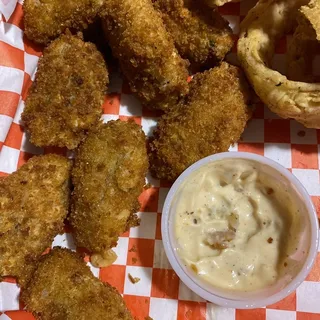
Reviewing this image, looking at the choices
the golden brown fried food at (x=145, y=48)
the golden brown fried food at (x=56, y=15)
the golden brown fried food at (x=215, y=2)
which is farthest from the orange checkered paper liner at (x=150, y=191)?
the golden brown fried food at (x=215, y=2)

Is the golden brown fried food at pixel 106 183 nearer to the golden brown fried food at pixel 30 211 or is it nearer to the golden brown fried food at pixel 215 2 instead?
the golden brown fried food at pixel 30 211

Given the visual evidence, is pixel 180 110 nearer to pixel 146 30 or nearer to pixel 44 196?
pixel 146 30

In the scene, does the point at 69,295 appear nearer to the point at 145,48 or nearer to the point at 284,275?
the point at 284,275

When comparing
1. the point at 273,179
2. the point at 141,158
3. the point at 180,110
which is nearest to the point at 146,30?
the point at 180,110

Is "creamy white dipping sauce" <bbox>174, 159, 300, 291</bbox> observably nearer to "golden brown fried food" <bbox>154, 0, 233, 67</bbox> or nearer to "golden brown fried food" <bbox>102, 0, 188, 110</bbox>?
"golden brown fried food" <bbox>102, 0, 188, 110</bbox>

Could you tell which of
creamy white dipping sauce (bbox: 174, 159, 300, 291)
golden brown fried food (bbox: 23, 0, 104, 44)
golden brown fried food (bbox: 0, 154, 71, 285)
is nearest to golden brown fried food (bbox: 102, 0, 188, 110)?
golden brown fried food (bbox: 23, 0, 104, 44)

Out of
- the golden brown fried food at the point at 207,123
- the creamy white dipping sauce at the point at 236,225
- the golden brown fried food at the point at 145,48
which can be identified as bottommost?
the creamy white dipping sauce at the point at 236,225

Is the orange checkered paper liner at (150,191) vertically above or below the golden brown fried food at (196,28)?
below
